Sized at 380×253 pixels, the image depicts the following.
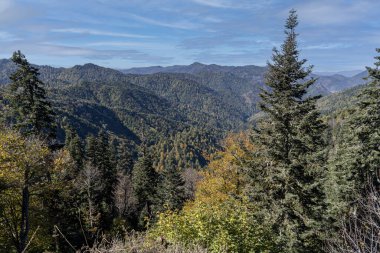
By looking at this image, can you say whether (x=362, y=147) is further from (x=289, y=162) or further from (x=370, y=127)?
(x=289, y=162)

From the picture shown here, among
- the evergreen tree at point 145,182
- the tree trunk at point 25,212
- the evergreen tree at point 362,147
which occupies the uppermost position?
the evergreen tree at point 362,147

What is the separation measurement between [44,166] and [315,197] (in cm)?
1435

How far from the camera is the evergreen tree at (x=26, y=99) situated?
25.2 meters

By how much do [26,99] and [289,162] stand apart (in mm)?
20893

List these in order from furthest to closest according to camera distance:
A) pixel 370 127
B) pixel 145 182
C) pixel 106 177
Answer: pixel 145 182, pixel 106 177, pixel 370 127

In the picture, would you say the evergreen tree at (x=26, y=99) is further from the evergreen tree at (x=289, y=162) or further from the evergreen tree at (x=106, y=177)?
the evergreen tree at (x=106, y=177)

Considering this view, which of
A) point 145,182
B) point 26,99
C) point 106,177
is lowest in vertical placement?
point 145,182

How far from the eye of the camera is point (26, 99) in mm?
25391

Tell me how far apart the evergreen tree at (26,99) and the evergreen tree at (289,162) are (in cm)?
1779

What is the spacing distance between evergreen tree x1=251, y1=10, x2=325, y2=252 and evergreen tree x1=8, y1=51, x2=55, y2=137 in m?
17.8

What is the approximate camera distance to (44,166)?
664 inches

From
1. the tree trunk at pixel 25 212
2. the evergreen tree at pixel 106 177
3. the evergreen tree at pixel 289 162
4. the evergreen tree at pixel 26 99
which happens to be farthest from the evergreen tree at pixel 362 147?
the evergreen tree at pixel 106 177

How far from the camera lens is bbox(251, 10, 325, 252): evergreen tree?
50.9 ft

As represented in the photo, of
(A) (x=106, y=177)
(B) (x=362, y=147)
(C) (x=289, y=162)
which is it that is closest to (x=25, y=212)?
(C) (x=289, y=162)
